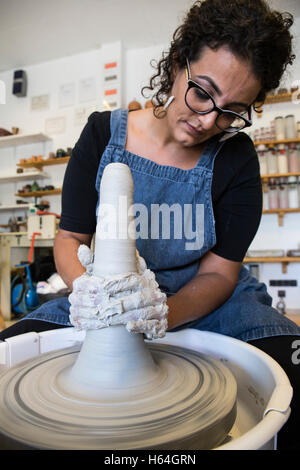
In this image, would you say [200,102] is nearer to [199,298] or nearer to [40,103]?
[199,298]

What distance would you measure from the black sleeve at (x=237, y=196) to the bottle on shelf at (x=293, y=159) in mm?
2372

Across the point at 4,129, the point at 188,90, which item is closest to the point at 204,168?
the point at 188,90

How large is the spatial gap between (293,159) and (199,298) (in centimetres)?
266

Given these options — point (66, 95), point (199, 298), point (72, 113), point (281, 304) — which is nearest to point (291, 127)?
point (281, 304)

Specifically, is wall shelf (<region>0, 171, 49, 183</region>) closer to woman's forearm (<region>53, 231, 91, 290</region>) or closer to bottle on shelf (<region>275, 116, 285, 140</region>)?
bottle on shelf (<region>275, 116, 285, 140</region>)

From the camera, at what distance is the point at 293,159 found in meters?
3.01

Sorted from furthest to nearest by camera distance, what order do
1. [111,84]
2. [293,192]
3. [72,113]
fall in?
[72,113] < [111,84] < [293,192]

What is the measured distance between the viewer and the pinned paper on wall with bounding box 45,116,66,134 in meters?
3.84

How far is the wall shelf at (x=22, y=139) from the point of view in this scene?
12.2 feet

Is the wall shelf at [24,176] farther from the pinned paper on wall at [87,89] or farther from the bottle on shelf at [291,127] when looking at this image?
the bottle on shelf at [291,127]

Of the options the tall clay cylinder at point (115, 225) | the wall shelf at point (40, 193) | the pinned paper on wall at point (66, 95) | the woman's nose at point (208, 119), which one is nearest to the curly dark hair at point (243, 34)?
the woman's nose at point (208, 119)

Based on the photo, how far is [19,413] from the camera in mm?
421

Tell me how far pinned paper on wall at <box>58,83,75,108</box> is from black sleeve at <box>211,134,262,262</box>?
11.1 feet

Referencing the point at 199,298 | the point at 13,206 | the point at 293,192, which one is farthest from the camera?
the point at 13,206
